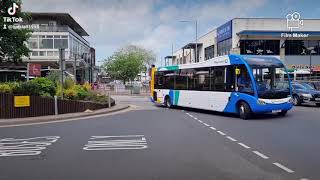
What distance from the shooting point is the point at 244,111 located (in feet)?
66.1

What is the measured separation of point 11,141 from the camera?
45.0ft

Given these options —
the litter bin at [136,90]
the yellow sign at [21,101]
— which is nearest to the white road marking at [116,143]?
the yellow sign at [21,101]

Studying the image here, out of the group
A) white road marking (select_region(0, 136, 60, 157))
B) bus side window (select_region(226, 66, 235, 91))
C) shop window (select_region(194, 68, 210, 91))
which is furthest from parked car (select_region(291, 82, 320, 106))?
white road marking (select_region(0, 136, 60, 157))

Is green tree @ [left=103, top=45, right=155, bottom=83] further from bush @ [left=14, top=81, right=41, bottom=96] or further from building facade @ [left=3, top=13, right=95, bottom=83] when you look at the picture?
bush @ [left=14, top=81, right=41, bottom=96]

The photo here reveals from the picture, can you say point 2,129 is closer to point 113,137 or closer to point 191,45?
point 113,137

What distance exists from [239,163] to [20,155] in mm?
5181

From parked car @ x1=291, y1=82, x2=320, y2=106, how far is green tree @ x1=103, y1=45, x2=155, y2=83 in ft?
237

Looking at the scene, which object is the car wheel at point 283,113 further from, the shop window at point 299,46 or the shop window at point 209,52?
the shop window at point 209,52

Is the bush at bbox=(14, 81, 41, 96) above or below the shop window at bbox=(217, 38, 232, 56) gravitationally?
below

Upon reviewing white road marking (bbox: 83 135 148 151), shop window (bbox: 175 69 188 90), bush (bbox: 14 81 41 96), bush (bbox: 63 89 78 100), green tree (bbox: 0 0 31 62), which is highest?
green tree (bbox: 0 0 31 62)

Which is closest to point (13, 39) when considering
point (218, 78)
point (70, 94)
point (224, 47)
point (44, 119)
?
point (70, 94)

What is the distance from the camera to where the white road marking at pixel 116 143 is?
38.9ft

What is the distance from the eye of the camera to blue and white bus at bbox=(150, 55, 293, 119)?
19942mm

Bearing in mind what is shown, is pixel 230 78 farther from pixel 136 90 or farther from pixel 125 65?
pixel 125 65
